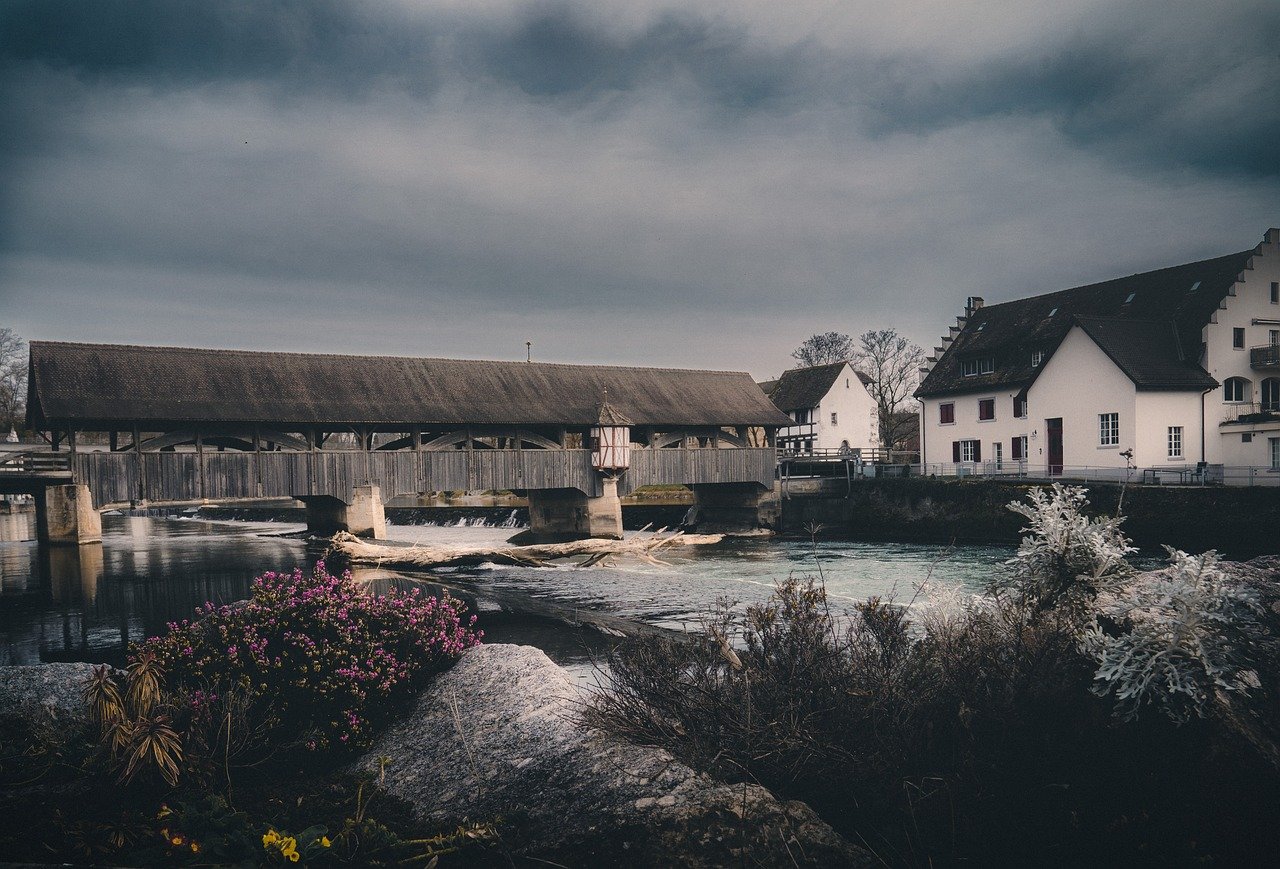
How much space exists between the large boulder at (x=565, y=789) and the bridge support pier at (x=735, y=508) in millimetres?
25484

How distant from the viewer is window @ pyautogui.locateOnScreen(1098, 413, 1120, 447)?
2791 centimetres

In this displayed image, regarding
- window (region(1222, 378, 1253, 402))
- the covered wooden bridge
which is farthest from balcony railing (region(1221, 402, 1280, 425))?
the covered wooden bridge

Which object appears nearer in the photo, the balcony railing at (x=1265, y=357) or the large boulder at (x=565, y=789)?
the large boulder at (x=565, y=789)

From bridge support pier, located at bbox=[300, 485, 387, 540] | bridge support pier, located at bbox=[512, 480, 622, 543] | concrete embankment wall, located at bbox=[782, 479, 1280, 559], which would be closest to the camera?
concrete embankment wall, located at bbox=[782, 479, 1280, 559]

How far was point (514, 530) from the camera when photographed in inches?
1414

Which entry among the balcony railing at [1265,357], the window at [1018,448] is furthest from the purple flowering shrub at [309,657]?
the balcony railing at [1265,357]

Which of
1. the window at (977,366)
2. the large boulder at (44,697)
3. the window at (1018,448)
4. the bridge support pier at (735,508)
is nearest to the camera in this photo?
the large boulder at (44,697)

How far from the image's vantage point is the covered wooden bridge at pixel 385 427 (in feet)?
74.7

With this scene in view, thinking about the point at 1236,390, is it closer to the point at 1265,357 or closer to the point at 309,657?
the point at 1265,357

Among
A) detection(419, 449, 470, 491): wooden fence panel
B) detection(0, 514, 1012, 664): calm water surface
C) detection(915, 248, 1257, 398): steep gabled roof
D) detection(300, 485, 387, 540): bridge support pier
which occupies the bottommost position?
detection(0, 514, 1012, 664): calm water surface

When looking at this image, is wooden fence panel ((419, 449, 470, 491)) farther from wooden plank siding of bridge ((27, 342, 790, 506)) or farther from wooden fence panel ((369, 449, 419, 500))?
wooden fence panel ((369, 449, 419, 500))

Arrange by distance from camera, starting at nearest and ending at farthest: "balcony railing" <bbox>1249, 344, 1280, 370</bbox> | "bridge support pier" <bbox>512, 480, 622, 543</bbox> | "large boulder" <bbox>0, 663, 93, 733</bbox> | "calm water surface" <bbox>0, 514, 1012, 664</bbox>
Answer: "large boulder" <bbox>0, 663, 93, 733</bbox> → "calm water surface" <bbox>0, 514, 1012, 664</bbox> → "balcony railing" <bbox>1249, 344, 1280, 370</bbox> → "bridge support pier" <bbox>512, 480, 622, 543</bbox>

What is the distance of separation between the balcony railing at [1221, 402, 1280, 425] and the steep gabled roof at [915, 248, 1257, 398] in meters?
1.96

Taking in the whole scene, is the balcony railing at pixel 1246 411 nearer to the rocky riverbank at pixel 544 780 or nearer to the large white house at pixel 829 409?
the large white house at pixel 829 409
